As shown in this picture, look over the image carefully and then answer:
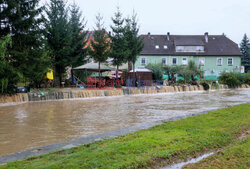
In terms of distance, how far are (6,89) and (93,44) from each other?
348 inches

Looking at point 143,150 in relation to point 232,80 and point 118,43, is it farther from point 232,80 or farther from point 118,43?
point 232,80

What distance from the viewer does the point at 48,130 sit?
8.04 meters

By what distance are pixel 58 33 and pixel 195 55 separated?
3098 centimetres

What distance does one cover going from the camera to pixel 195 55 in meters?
45.6

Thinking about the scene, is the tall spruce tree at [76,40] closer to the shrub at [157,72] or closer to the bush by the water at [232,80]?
the shrub at [157,72]

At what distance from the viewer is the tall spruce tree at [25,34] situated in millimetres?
14311

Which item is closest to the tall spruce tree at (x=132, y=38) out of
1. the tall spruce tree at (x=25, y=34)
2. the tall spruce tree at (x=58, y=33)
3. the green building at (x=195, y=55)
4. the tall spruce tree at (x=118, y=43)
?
the tall spruce tree at (x=118, y=43)

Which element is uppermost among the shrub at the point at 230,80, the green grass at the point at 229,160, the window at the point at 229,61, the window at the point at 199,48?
the window at the point at 199,48

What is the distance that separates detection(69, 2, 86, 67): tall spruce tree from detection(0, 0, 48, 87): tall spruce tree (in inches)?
227

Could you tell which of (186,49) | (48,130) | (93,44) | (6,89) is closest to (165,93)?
(93,44)

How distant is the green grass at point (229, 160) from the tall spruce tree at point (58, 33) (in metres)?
17.9

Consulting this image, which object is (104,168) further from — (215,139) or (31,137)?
(31,137)

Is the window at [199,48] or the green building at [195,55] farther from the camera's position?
the window at [199,48]

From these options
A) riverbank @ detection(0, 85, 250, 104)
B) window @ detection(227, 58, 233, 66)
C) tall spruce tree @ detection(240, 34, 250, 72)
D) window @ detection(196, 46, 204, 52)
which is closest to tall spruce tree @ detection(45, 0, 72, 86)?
riverbank @ detection(0, 85, 250, 104)
